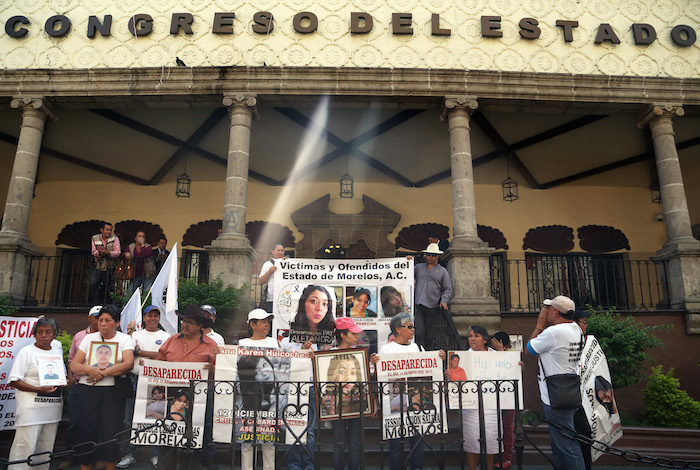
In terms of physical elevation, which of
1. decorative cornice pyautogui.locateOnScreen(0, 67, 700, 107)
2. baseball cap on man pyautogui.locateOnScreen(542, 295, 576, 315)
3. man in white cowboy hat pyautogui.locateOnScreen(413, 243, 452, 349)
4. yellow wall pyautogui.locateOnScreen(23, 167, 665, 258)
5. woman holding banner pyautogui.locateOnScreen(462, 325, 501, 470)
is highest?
decorative cornice pyautogui.locateOnScreen(0, 67, 700, 107)

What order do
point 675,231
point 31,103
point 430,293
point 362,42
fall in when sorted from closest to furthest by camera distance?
point 430,293
point 675,231
point 31,103
point 362,42

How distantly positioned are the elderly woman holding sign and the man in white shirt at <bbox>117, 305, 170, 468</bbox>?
29.0 inches

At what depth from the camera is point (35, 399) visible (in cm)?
482

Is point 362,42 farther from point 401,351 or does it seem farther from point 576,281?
point 576,281

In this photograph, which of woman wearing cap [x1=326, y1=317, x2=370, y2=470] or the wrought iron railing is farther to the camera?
the wrought iron railing

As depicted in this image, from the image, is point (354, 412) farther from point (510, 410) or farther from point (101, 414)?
point (101, 414)

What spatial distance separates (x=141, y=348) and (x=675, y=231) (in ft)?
29.8

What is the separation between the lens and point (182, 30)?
32.9 feet

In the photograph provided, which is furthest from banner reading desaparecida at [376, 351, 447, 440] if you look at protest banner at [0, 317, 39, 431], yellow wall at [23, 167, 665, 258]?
yellow wall at [23, 167, 665, 258]

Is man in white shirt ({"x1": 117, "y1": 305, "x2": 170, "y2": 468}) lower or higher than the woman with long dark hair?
lower

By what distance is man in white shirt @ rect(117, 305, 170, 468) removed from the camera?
17.9 ft

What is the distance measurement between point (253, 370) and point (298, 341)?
147 centimetres

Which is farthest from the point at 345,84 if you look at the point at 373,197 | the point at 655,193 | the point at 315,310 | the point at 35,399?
the point at 655,193

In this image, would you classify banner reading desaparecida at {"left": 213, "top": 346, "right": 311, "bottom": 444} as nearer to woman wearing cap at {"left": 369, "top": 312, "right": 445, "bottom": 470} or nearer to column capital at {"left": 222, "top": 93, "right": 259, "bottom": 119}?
woman wearing cap at {"left": 369, "top": 312, "right": 445, "bottom": 470}
